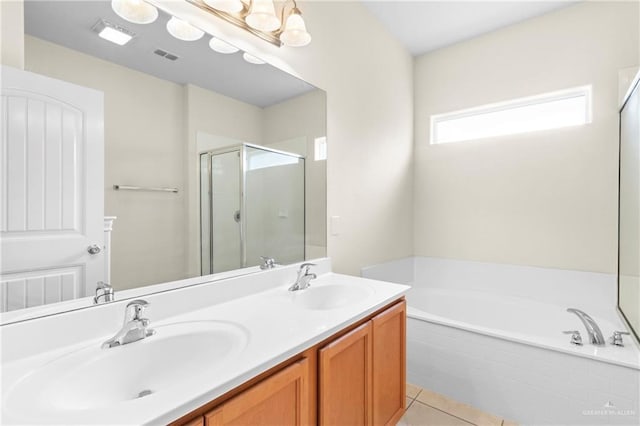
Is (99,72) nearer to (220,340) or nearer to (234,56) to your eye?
(234,56)

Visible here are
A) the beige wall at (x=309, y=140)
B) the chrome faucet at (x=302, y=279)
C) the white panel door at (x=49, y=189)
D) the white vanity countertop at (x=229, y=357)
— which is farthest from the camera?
the beige wall at (x=309, y=140)

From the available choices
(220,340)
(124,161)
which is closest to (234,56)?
(124,161)

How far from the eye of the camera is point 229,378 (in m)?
0.69

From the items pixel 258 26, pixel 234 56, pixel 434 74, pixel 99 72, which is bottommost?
pixel 99 72

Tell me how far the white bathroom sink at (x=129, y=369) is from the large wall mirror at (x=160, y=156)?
0.27 metres

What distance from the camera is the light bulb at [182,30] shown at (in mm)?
1215

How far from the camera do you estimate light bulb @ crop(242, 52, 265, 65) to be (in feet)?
4.91

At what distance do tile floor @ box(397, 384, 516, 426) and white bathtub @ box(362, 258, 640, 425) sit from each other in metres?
0.05

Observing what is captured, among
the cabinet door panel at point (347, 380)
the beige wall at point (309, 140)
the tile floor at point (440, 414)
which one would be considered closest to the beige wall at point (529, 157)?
the tile floor at point (440, 414)

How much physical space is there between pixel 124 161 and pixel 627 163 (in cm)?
275

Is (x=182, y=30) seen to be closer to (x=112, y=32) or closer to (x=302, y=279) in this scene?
(x=112, y=32)

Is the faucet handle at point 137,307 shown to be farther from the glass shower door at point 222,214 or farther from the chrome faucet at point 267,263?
the chrome faucet at point 267,263

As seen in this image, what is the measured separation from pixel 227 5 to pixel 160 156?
764mm

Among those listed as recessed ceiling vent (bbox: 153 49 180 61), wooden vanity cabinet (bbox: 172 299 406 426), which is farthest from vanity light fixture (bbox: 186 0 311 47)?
wooden vanity cabinet (bbox: 172 299 406 426)
